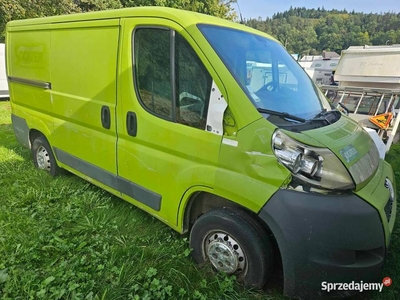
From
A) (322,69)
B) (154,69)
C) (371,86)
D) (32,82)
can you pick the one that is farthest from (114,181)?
(322,69)

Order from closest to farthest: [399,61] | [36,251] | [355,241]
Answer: [355,241] < [36,251] < [399,61]

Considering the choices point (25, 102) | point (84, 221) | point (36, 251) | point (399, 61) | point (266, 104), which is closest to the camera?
point (266, 104)

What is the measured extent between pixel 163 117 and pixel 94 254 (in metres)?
1.36

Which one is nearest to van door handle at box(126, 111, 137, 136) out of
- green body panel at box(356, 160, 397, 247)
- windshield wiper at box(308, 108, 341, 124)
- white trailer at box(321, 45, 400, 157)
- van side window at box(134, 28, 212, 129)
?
van side window at box(134, 28, 212, 129)

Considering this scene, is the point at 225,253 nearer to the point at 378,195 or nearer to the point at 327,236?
the point at 327,236

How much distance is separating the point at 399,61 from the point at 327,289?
6.80 m

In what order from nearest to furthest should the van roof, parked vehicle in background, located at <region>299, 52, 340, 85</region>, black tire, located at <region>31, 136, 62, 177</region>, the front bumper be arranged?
the front bumper → the van roof → black tire, located at <region>31, 136, 62, 177</region> → parked vehicle in background, located at <region>299, 52, 340, 85</region>

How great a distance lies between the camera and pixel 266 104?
207 cm

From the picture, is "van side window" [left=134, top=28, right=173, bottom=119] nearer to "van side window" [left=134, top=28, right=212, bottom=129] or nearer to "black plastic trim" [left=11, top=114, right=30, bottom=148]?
"van side window" [left=134, top=28, right=212, bottom=129]

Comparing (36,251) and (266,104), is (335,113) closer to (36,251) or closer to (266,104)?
(266,104)

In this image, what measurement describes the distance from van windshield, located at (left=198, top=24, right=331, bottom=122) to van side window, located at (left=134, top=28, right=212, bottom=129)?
228 mm

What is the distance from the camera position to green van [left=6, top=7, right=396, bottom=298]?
5.75ft

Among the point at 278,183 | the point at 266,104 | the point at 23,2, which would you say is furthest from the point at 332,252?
the point at 23,2

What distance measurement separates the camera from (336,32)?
77125 millimetres
